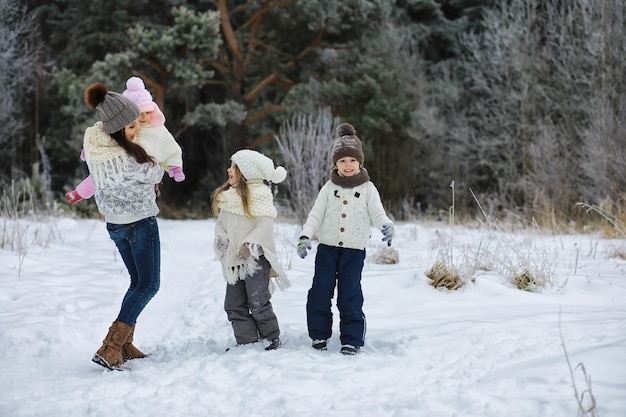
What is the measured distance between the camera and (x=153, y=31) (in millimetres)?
15945

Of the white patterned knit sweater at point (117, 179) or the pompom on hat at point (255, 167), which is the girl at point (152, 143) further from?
the pompom on hat at point (255, 167)

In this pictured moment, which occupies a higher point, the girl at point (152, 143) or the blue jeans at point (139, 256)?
the girl at point (152, 143)

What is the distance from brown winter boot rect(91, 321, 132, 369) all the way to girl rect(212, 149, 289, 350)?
0.65 m

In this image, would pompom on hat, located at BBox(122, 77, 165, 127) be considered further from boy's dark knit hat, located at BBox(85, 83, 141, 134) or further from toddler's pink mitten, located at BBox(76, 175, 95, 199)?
toddler's pink mitten, located at BBox(76, 175, 95, 199)

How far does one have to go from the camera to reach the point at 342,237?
421 centimetres

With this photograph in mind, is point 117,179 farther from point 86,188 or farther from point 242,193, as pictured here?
point 242,193

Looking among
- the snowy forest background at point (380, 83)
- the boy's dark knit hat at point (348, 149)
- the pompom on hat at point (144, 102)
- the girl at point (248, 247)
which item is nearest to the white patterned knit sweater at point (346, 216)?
the boy's dark knit hat at point (348, 149)

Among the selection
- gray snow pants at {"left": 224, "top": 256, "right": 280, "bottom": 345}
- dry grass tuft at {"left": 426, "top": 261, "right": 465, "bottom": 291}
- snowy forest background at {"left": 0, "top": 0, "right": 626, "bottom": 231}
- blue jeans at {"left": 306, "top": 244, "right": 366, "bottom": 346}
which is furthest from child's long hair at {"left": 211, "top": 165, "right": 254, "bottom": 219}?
snowy forest background at {"left": 0, "top": 0, "right": 626, "bottom": 231}

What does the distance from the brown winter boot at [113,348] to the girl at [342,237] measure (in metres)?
1.13

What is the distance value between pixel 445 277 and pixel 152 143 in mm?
2592

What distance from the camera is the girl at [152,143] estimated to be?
13.4 feet

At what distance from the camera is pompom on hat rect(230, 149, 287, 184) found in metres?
4.26

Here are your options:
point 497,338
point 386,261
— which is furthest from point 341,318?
point 386,261

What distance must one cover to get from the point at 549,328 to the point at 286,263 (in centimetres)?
355
